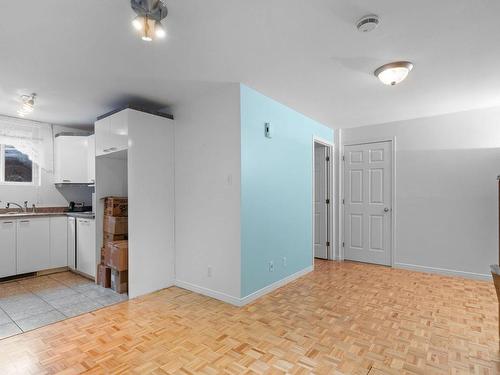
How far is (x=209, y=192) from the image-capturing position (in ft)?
10.5

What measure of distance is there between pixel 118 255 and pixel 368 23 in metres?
3.36

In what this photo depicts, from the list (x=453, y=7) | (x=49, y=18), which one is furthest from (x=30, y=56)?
(x=453, y=7)

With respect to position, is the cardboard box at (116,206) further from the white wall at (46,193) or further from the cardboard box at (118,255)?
the white wall at (46,193)

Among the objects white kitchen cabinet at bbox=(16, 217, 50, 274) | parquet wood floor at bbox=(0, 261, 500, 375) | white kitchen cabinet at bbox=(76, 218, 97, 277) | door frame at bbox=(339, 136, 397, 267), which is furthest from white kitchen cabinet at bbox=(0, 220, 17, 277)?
door frame at bbox=(339, 136, 397, 267)

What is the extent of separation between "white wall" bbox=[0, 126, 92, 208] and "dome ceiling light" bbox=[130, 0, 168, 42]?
3724 millimetres

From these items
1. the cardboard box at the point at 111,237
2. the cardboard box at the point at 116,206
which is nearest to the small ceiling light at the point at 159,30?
the cardboard box at the point at 116,206

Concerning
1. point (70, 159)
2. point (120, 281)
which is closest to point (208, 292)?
point (120, 281)

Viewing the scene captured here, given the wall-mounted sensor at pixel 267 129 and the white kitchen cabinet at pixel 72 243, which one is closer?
the wall-mounted sensor at pixel 267 129

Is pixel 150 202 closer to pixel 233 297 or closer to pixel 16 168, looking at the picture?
pixel 233 297

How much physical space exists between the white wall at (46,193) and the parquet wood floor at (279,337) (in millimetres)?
2746

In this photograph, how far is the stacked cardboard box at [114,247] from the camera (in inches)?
129

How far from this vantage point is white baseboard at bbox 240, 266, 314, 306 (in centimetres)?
299

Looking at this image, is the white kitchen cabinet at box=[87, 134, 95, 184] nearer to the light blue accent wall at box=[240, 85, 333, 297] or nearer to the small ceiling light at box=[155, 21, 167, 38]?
the light blue accent wall at box=[240, 85, 333, 297]

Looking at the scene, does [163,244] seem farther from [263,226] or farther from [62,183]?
[62,183]
